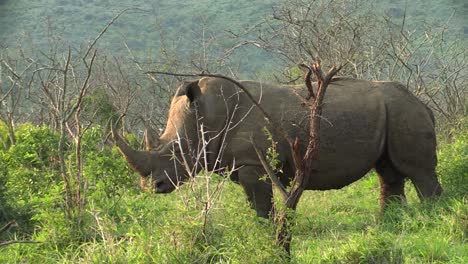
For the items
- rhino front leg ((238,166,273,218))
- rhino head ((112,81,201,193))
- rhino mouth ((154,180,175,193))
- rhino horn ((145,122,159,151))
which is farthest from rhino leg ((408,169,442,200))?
rhino horn ((145,122,159,151))

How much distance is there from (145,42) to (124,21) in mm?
4210

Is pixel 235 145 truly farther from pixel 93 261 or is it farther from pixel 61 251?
pixel 93 261

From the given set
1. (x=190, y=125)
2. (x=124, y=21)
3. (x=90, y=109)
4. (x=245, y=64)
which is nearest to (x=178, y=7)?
(x=124, y=21)

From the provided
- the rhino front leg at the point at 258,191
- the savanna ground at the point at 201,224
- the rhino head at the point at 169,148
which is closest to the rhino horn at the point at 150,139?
the rhino head at the point at 169,148

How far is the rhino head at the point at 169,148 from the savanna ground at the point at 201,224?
275 millimetres

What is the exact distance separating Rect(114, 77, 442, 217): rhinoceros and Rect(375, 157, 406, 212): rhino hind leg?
0.26ft

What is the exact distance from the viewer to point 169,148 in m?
8.10

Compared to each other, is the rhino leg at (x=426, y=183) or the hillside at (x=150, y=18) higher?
the rhino leg at (x=426, y=183)

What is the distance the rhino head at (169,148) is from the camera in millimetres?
7992

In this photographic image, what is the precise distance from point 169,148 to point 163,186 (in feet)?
1.30

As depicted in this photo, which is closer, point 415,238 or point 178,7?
point 415,238

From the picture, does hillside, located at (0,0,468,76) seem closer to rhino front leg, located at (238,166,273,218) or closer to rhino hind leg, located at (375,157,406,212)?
rhino hind leg, located at (375,157,406,212)

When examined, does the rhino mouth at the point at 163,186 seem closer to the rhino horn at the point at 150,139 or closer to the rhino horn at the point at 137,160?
the rhino horn at the point at 137,160

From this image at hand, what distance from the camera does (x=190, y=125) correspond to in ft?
26.9
